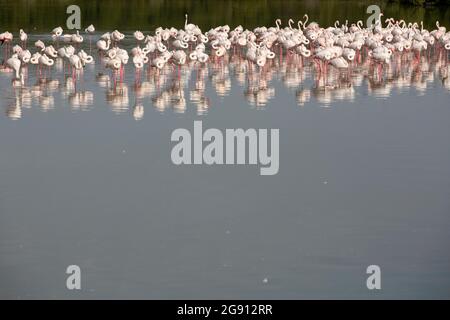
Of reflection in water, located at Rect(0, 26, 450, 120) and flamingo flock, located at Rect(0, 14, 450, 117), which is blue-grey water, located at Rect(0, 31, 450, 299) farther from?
flamingo flock, located at Rect(0, 14, 450, 117)

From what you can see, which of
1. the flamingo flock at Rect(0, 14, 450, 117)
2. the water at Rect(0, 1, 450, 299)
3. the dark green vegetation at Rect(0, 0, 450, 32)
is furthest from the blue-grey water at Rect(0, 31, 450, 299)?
the dark green vegetation at Rect(0, 0, 450, 32)

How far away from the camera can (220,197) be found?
15844mm

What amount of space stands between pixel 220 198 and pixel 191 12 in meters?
33.1

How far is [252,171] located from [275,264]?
162 inches

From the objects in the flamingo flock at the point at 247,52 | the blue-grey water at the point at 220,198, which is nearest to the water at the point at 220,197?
the blue-grey water at the point at 220,198

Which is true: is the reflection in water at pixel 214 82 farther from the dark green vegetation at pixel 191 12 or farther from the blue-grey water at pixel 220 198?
the dark green vegetation at pixel 191 12

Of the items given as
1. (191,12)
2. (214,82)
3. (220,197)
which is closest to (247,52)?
A: (214,82)

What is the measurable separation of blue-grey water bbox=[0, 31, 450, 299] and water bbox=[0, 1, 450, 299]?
0.03 metres

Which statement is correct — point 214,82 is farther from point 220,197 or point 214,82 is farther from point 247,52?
point 220,197

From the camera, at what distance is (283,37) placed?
101 feet

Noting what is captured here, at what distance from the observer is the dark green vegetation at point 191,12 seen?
1658 inches

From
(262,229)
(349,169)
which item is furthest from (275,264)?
(349,169)
